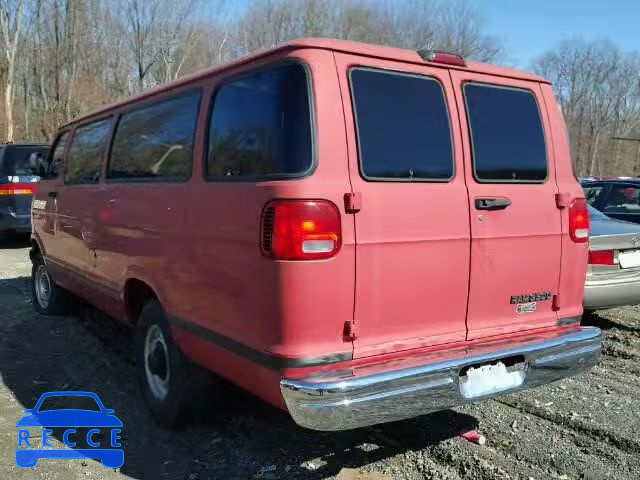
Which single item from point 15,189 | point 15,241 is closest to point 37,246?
point 15,189

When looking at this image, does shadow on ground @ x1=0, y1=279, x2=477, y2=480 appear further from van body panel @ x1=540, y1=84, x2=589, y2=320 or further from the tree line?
the tree line

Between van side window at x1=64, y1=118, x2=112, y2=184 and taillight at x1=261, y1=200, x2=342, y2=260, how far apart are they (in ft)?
8.86

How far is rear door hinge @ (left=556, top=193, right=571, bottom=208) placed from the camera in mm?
3771

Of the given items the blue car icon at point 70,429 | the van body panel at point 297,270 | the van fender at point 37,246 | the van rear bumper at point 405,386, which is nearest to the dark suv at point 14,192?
the van fender at point 37,246

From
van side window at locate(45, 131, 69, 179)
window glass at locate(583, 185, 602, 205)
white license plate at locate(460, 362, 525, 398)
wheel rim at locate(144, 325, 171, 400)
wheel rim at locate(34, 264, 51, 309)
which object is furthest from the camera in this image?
window glass at locate(583, 185, 602, 205)

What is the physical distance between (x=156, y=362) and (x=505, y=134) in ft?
8.57

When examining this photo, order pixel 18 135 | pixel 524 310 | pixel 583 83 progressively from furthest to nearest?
pixel 583 83, pixel 18 135, pixel 524 310

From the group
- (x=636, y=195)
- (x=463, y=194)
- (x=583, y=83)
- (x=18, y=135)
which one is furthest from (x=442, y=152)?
(x=583, y=83)

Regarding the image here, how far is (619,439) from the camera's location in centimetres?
386

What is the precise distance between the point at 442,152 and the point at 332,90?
72 cm

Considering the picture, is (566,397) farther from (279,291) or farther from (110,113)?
(110,113)

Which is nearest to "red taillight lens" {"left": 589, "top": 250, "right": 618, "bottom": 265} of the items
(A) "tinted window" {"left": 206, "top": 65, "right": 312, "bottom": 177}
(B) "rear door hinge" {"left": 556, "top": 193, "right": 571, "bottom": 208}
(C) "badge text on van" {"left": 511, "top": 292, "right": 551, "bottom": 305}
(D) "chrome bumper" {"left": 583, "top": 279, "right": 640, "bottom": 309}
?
(D) "chrome bumper" {"left": 583, "top": 279, "right": 640, "bottom": 309}

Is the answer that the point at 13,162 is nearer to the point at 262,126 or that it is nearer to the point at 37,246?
the point at 37,246

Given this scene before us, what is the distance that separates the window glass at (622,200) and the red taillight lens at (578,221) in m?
5.28
